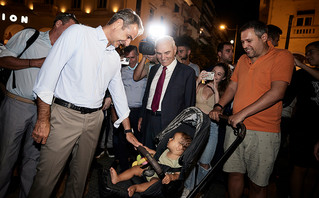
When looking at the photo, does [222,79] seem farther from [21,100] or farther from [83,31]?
[21,100]

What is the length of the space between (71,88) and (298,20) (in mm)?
23352

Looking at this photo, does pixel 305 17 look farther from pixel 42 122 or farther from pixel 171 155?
pixel 42 122

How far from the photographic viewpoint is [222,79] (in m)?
3.84

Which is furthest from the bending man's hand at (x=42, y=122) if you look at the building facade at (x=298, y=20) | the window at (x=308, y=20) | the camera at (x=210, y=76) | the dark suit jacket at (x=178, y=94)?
the window at (x=308, y=20)

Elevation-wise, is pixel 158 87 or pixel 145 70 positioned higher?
pixel 145 70

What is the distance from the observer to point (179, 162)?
6.80 feet

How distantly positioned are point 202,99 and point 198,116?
5.95 ft

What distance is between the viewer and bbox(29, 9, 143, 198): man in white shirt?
6.15 ft

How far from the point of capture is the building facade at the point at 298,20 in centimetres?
1791

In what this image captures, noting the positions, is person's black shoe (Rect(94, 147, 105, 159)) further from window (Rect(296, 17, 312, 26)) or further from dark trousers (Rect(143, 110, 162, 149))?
window (Rect(296, 17, 312, 26))

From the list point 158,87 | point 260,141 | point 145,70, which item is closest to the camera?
point 260,141

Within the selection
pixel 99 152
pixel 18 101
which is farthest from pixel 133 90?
pixel 18 101

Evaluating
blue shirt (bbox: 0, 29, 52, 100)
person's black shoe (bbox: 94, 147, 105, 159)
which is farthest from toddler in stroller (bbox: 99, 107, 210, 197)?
person's black shoe (bbox: 94, 147, 105, 159)

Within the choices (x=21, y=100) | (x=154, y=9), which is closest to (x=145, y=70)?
(x=21, y=100)
